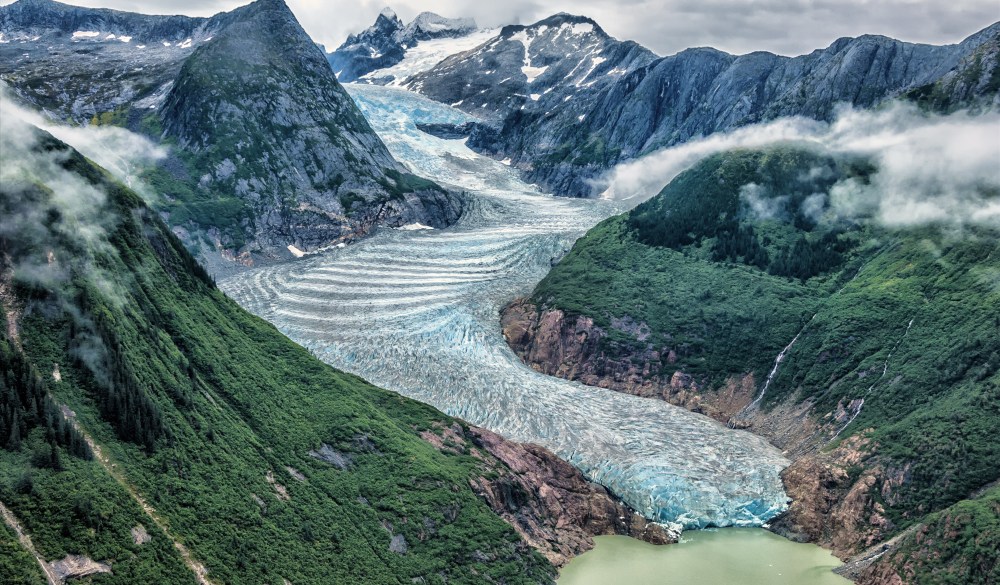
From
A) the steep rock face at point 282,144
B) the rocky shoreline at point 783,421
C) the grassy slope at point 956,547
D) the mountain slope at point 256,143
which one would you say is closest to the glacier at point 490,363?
the rocky shoreline at point 783,421

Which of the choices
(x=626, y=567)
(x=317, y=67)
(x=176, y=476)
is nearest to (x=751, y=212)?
(x=626, y=567)

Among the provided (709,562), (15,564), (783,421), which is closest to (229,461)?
(15,564)

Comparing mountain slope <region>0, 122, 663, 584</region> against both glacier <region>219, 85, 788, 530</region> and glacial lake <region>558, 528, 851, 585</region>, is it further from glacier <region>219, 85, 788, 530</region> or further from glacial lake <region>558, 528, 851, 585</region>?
glacier <region>219, 85, 788, 530</region>

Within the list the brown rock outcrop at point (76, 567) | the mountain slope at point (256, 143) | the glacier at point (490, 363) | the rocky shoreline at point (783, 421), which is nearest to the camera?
the brown rock outcrop at point (76, 567)

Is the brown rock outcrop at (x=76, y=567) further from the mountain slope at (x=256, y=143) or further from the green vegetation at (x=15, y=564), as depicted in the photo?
the mountain slope at (x=256, y=143)

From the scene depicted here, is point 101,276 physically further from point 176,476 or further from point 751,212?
point 751,212
